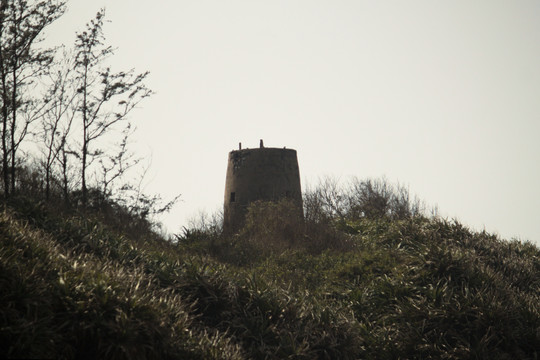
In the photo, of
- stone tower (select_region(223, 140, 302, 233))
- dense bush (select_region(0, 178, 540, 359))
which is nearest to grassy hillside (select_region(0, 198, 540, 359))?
dense bush (select_region(0, 178, 540, 359))

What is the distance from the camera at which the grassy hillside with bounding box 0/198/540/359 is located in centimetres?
477

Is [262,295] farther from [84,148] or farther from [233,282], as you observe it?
[84,148]

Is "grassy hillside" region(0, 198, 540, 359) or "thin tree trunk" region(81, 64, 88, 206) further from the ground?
"thin tree trunk" region(81, 64, 88, 206)

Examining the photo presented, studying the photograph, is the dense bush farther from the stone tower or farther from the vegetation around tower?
the stone tower

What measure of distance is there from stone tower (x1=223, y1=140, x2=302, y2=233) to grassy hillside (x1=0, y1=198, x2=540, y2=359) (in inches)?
197

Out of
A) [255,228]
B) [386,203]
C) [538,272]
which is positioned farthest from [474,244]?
[386,203]

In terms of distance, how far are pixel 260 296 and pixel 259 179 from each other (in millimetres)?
11048

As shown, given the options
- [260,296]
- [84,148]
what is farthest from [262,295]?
[84,148]

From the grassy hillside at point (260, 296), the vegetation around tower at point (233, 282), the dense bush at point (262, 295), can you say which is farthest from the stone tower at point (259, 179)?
the grassy hillside at point (260, 296)

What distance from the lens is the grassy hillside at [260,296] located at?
4766 mm

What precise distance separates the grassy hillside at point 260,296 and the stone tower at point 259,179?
4.99m

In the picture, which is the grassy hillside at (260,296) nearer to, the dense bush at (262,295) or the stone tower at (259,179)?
the dense bush at (262,295)

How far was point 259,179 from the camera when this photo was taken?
18.1 metres

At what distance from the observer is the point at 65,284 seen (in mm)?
5039
